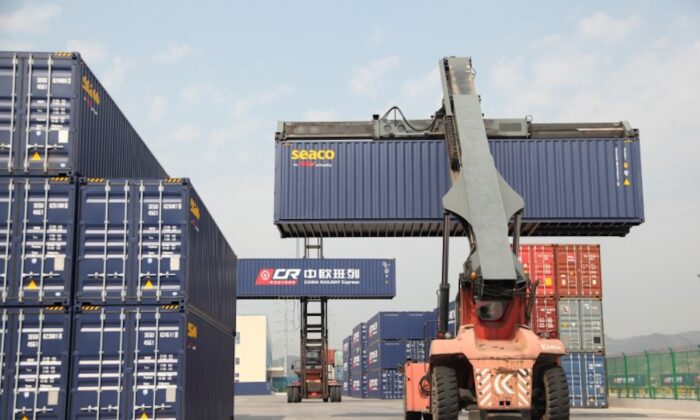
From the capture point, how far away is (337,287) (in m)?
49.1

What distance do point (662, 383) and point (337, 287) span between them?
21.1 meters

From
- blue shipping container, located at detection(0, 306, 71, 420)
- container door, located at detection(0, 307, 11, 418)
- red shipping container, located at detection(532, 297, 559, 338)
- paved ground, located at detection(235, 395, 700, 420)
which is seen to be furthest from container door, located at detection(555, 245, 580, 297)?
container door, located at detection(0, 307, 11, 418)

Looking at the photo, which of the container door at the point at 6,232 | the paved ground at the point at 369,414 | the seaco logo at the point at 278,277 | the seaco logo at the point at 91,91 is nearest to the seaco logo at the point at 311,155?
the paved ground at the point at 369,414

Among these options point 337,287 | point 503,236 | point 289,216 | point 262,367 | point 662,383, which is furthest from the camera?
point 262,367

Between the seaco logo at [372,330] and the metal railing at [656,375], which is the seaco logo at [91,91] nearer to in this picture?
the metal railing at [656,375]

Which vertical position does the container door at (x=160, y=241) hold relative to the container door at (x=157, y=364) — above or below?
above

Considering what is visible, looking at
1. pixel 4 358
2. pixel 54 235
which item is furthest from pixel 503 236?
pixel 4 358

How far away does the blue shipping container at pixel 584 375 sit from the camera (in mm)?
33656

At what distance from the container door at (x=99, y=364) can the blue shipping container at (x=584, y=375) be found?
23.3 m

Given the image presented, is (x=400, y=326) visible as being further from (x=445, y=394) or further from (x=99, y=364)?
(x=445, y=394)

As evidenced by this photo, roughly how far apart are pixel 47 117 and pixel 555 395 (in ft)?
35.5

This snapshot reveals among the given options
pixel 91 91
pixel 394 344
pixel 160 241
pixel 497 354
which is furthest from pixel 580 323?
pixel 394 344

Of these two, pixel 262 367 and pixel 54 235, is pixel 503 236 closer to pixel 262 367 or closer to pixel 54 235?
pixel 54 235

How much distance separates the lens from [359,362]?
235 feet
